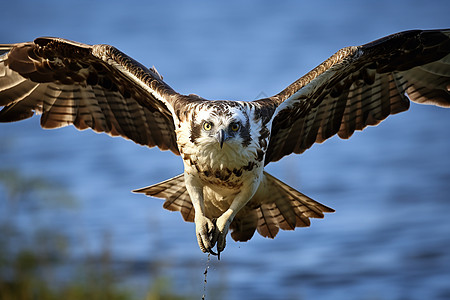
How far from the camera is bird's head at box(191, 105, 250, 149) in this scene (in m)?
7.77

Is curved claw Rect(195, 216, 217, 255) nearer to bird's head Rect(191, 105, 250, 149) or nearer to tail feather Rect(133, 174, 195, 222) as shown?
bird's head Rect(191, 105, 250, 149)

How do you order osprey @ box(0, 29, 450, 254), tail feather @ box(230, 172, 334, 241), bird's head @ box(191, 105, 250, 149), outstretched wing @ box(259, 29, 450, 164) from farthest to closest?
tail feather @ box(230, 172, 334, 241), outstretched wing @ box(259, 29, 450, 164), osprey @ box(0, 29, 450, 254), bird's head @ box(191, 105, 250, 149)

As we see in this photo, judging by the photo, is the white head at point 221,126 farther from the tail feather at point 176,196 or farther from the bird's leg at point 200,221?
the tail feather at point 176,196

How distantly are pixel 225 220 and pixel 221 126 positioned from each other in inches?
38.5

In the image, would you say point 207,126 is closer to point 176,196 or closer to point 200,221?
point 200,221

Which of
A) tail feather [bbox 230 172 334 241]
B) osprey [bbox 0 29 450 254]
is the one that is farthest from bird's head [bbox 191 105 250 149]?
tail feather [bbox 230 172 334 241]

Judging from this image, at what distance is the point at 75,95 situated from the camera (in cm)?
980

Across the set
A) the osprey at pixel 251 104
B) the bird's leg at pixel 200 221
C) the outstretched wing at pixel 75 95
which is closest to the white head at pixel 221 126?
the osprey at pixel 251 104

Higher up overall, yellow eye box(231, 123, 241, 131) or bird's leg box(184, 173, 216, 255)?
yellow eye box(231, 123, 241, 131)

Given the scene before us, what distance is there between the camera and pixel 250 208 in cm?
946

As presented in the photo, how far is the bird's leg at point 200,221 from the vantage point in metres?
8.14

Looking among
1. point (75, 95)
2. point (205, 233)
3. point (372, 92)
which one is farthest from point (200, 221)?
point (372, 92)

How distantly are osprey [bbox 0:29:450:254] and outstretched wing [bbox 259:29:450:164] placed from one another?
0.01 m

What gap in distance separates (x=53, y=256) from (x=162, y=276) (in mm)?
1615
